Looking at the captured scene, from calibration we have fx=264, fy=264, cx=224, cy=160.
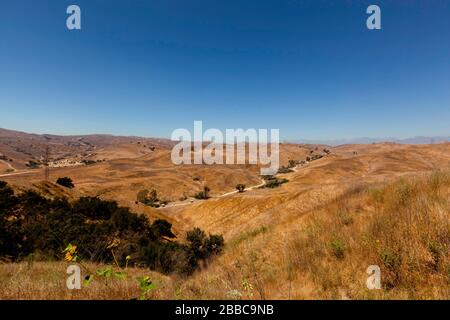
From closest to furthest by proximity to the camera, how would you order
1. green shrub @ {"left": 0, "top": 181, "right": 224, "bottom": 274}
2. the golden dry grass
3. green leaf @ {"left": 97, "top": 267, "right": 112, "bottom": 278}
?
1. green leaf @ {"left": 97, "top": 267, "right": 112, "bottom": 278}
2. the golden dry grass
3. green shrub @ {"left": 0, "top": 181, "right": 224, "bottom": 274}

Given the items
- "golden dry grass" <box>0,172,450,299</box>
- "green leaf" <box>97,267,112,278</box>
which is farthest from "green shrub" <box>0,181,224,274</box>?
"green leaf" <box>97,267,112,278</box>

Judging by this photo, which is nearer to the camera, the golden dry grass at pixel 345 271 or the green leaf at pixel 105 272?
the green leaf at pixel 105 272

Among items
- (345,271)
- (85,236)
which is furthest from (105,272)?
(85,236)

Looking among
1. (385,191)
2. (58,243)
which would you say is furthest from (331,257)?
(58,243)

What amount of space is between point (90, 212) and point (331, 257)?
23038 mm

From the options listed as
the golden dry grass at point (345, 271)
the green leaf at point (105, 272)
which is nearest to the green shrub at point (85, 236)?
the golden dry grass at point (345, 271)

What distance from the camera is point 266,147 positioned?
15688 cm

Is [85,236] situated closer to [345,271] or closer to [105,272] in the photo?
[105,272]

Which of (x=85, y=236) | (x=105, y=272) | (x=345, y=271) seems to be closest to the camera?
(x=105, y=272)

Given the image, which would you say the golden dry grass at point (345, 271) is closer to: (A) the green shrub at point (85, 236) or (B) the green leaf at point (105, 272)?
(B) the green leaf at point (105, 272)

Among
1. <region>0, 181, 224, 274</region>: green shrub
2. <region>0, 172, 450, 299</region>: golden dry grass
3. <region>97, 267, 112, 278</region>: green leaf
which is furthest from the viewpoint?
<region>0, 181, 224, 274</region>: green shrub

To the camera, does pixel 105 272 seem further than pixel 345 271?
No

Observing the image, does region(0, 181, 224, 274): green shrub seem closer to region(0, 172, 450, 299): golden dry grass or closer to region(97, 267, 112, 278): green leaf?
region(0, 172, 450, 299): golden dry grass
